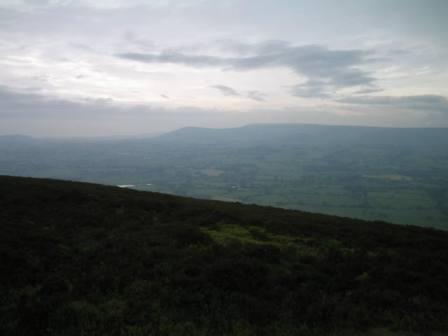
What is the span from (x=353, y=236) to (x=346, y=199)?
112m

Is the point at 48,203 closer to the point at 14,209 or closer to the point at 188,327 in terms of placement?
the point at 14,209

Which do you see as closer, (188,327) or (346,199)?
(188,327)

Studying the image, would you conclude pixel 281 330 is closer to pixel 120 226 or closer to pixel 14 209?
pixel 120 226

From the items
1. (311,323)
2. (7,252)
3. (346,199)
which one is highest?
(7,252)

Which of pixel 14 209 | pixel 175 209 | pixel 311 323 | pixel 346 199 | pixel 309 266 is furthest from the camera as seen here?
pixel 346 199

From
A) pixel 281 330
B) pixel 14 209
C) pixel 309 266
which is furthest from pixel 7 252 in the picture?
pixel 309 266

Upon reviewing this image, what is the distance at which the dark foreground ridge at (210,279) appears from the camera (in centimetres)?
645

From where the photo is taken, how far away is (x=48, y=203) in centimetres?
1781

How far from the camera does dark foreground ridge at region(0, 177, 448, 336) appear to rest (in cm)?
645

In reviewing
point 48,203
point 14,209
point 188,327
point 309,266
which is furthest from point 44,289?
point 48,203

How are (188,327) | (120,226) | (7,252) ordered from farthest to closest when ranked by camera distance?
(120,226), (7,252), (188,327)

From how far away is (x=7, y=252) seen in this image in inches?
359

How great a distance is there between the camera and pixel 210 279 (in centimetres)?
871

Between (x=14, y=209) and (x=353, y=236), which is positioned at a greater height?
(x=14, y=209)
